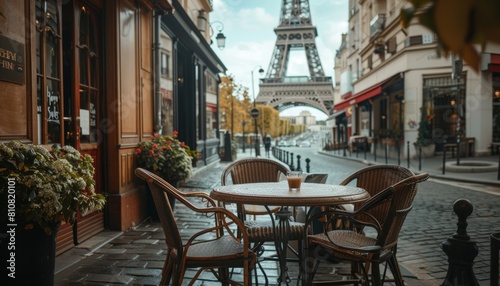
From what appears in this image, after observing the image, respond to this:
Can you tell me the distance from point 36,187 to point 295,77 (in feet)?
168

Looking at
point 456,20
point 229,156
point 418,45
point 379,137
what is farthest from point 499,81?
point 456,20

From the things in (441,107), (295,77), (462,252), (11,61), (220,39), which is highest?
(295,77)

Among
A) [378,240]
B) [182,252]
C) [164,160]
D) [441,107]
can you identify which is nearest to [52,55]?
[164,160]

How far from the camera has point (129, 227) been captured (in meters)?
5.23

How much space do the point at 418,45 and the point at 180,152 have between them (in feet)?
49.8

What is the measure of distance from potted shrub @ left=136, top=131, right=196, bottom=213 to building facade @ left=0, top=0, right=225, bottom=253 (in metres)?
0.15

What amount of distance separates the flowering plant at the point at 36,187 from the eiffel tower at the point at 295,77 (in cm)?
4553

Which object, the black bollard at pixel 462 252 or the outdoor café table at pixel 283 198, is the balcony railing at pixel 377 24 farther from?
the outdoor café table at pixel 283 198

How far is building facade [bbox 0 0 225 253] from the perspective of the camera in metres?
3.26

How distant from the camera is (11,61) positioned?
3135 millimetres

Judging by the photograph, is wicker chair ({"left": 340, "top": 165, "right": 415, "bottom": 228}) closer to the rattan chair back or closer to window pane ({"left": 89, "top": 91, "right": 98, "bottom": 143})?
the rattan chair back

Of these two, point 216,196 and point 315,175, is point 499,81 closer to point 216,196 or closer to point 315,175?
point 315,175

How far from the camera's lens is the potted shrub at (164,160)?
18.1 ft

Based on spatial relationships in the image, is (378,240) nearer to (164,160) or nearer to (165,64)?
(164,160)
